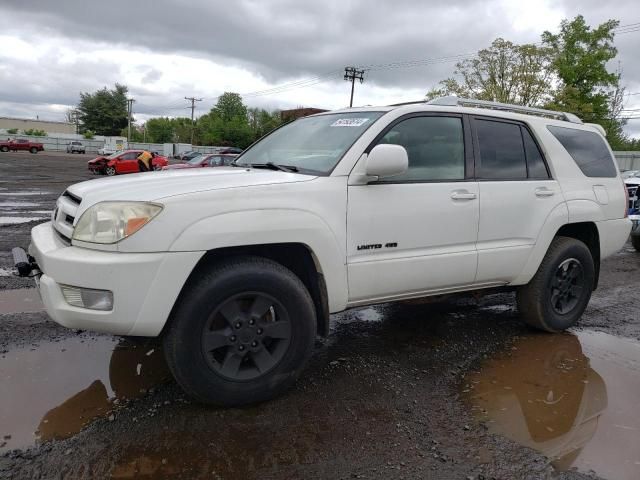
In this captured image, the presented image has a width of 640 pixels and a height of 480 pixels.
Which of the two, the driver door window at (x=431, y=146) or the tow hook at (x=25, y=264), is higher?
the driver door window at (x=431, y=146)

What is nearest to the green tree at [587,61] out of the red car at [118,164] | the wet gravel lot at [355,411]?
the red car at [118,164]

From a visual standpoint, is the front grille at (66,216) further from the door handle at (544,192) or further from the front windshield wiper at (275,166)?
the door handle at (544,192)

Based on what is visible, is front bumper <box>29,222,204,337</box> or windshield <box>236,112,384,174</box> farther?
windshield <box>236,112,384,174</box>

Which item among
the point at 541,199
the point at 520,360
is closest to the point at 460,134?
the point at 541,199

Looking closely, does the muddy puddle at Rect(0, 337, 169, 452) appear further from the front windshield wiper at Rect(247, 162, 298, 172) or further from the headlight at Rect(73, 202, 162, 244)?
the front windshield wiper at Rect(247, 162, 298, 172)

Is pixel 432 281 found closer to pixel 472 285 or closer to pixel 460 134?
pixel 472 285

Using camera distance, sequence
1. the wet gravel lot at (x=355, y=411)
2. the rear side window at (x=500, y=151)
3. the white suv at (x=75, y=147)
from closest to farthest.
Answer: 1. the wet gravel lot at (x=355, y=411)
2. the rear side window at (x=500, y=151)
3. the white suv at (x=75, y=147)

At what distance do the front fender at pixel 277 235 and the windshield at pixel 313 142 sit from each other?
426mm

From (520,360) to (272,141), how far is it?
8.60 ft

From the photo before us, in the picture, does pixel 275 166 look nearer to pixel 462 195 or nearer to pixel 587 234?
pixel 462 195

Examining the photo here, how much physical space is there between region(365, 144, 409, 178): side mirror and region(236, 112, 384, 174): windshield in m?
0.26

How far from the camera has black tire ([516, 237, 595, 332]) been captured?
425 cm

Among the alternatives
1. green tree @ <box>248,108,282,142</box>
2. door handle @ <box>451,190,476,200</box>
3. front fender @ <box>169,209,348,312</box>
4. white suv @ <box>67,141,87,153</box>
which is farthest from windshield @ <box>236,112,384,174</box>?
green tree @ <box>248,108,282,142</box>

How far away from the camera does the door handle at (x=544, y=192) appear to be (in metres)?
4.05
